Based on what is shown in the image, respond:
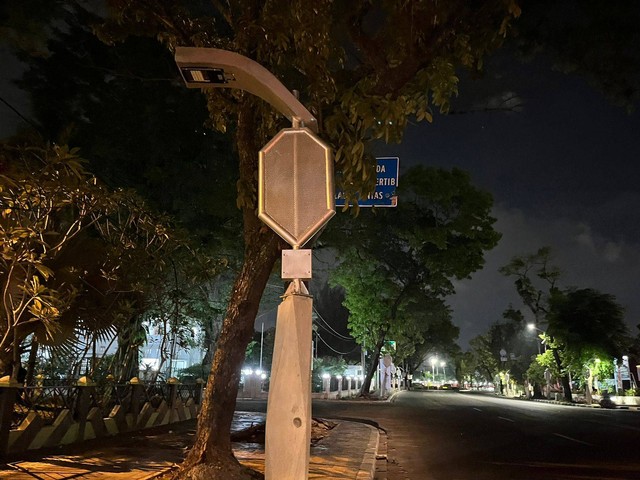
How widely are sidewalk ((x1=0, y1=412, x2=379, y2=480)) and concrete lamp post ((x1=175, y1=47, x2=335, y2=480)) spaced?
193 inches

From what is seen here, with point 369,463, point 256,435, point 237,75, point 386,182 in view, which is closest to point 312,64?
point 237,75

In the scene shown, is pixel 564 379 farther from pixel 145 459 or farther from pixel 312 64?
pixel 312 64

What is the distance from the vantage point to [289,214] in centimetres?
382

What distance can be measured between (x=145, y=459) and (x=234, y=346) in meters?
3.41

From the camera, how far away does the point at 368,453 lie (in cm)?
1072

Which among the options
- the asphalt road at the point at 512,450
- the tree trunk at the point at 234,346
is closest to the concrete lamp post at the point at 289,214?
the tree trunk at the point at 234,346

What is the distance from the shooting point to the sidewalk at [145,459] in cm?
750

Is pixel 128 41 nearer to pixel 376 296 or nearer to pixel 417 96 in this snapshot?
pixel 417 96

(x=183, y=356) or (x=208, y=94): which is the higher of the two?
(x=208, y=94)

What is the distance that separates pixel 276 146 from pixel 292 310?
3.95 ft

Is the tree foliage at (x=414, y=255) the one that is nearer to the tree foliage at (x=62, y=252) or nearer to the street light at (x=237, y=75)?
the tree foliage at (x=62, y=252)

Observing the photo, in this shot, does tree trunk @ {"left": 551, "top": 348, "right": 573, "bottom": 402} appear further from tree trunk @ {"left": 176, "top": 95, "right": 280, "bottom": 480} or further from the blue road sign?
tree trunk @ {"left": 176, "top": 95, "right": 280, "bottom": 480}

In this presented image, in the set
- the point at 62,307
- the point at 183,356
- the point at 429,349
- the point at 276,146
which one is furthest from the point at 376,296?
the point at 429,349

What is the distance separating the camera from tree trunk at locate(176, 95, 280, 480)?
652cm
